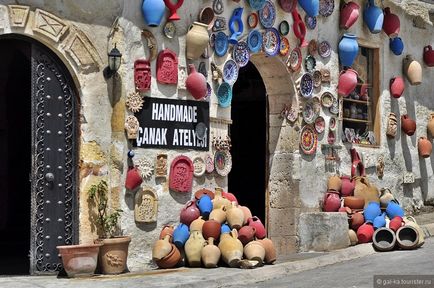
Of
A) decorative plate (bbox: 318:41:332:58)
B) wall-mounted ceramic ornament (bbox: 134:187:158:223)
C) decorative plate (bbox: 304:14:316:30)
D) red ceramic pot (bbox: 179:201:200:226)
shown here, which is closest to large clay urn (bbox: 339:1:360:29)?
decorative plate (bbox: 318:41:332:58)

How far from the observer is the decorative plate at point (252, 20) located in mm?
11750

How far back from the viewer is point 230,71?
11477 mm

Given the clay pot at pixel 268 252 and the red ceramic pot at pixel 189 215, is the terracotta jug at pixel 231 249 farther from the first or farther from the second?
the red ceramic pot at pixel 189 215

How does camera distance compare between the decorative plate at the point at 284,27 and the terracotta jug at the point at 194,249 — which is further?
the decorative plate at the point at 284,27

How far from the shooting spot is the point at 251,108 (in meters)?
14.3

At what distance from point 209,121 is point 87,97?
1.79 m

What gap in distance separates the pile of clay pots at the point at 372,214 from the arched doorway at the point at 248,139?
1624 millimetres

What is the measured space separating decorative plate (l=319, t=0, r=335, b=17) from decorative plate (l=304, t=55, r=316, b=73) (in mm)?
708

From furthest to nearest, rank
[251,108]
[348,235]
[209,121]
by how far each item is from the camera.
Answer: [251,108] → [348,235] → [209,121]

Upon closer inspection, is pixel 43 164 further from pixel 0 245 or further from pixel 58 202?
pixel 0 245

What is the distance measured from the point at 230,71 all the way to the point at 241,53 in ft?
1.07

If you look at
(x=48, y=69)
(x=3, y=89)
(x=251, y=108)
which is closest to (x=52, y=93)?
(x=48, y=69)

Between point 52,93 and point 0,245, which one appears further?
point 0,245

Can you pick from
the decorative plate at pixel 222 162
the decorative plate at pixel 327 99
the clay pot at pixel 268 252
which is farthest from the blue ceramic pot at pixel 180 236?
the decorative plate at pixel 327 99
